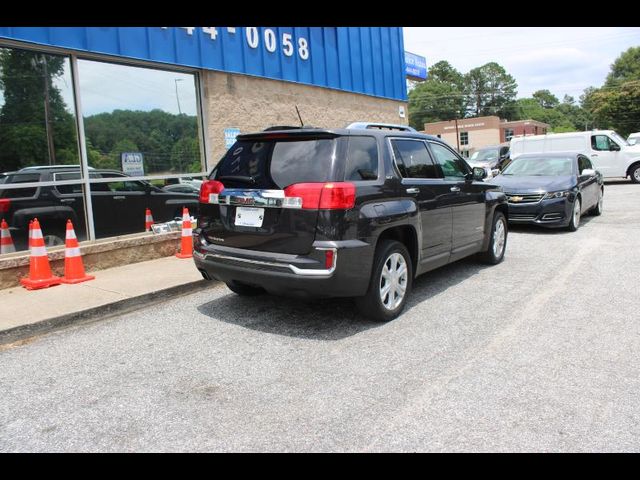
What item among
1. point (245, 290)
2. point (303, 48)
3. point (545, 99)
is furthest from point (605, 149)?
point (545, 99)

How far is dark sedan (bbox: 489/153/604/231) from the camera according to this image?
951cm

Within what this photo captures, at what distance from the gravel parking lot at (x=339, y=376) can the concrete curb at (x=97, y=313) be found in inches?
7.0

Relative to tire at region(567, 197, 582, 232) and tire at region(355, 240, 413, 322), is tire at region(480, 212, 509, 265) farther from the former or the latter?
tire at region(567, 197, 582, 232)

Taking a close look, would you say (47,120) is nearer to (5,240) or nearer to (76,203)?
(76,203)

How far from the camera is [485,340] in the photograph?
14.3 feet

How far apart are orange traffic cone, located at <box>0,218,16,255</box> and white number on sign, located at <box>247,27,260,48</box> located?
17.9 feet

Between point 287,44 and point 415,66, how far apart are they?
1360 centimetres

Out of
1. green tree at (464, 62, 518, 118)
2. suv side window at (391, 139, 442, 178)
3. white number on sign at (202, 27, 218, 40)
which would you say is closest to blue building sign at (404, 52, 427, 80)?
white number on sign at (202, 27, 218, 40)

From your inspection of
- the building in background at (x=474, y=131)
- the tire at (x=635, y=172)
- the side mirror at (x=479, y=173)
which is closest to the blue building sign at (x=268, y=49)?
the side mirror at (x=479, y=173)

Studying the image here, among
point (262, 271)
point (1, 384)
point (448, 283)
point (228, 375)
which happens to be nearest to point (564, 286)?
point (448, 283)

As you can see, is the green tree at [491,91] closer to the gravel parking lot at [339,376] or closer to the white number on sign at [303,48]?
the white number on sign at [303,48]

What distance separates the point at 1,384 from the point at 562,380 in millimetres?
4002

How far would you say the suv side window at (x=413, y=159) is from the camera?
5234 mm
